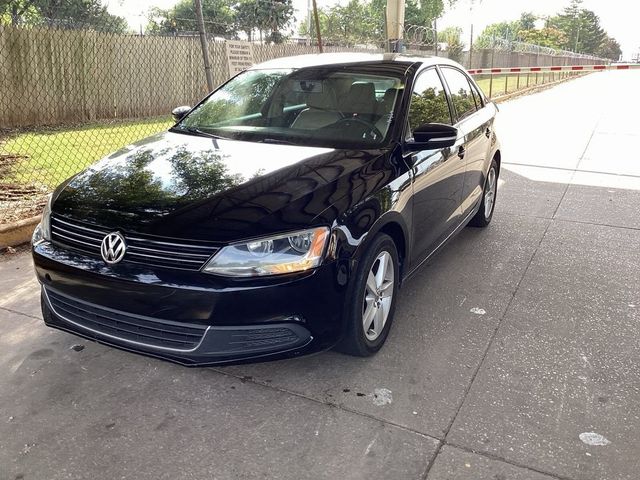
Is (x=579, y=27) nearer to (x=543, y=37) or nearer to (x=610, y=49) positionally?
(x=543, y=37)

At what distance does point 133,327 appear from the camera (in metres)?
2.75

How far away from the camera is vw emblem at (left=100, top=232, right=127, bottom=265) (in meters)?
2.70

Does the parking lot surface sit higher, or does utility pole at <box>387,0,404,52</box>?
utility pole at <box>387,0,404,52</box>

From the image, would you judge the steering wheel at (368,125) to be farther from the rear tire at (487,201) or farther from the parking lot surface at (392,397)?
the rear tire at (487,201)

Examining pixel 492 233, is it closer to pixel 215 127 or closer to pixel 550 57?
pixel 215 127

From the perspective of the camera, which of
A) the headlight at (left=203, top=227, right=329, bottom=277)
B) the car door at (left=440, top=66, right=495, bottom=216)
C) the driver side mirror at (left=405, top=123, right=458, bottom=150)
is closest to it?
the headlight at (left=203, top=227, right=329, bottom=277)

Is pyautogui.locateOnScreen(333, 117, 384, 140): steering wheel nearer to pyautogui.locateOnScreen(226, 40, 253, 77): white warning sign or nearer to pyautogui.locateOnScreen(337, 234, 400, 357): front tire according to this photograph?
pyautogui.locateOnScreen(337, 234, 400, 357): front tire

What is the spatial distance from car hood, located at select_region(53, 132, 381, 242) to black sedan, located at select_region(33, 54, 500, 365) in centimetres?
1

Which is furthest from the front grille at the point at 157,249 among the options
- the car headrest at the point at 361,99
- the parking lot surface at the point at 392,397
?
the car headrest at the point at 361,99

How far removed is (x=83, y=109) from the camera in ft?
39.3

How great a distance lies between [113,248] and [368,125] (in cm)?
177

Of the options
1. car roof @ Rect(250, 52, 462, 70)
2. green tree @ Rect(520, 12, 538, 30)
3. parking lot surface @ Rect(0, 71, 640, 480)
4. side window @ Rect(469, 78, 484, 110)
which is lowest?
parking lot surface @ Rect(0, 71, 640, 480)

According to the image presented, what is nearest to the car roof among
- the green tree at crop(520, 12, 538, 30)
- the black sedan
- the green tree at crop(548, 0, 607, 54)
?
the black sedan

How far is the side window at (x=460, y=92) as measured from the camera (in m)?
4.60
